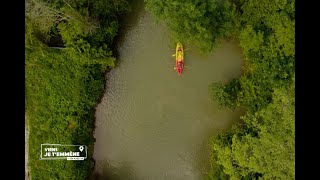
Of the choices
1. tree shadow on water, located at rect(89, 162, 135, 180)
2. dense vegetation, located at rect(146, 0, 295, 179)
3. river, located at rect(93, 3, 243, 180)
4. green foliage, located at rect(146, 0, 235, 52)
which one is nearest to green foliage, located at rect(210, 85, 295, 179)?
dense vegetation, located at rect(146, 0, 295, 179)

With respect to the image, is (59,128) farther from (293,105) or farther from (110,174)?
(293,105)

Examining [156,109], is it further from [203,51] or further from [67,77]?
[67,77]

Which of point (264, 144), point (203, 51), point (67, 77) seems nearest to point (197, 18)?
point (203, 51)

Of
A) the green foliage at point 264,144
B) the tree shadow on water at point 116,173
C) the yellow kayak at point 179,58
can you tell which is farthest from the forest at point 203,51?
the yellow kayak at point 179,58

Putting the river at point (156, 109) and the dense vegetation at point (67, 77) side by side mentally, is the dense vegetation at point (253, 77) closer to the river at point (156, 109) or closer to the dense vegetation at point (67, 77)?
the river at point (156, 109)

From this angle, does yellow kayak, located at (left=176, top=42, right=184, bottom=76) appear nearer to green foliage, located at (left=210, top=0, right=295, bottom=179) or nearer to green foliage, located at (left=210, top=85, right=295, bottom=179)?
green foliage, located at (left=210, top=0, right=295, bottom=179)
